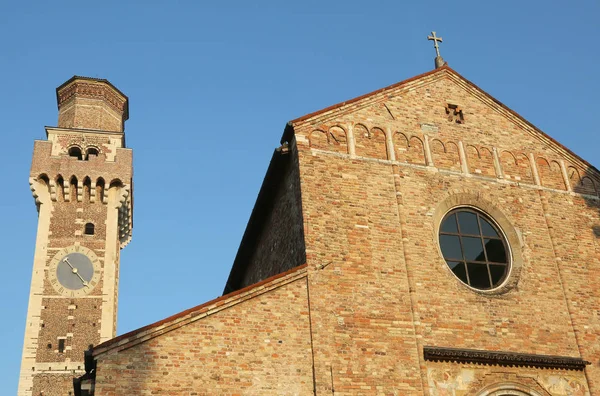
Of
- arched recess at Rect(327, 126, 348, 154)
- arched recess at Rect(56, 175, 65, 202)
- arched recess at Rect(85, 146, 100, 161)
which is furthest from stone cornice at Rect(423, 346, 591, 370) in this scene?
arched recess at Rect(85, 146, 100, 161)

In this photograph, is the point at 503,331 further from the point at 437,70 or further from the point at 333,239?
the point at 437,70

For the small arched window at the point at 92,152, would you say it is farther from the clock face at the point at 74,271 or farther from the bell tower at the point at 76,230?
the clock face at the point at 74,271

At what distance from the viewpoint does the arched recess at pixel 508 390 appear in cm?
1166

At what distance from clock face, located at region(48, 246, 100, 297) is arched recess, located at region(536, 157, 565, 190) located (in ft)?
55.5

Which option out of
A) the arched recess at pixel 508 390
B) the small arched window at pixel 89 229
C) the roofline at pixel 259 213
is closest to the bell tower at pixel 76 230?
the small arched window at pixel 89 229

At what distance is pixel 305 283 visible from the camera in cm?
1167

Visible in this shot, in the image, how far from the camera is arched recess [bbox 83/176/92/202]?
27891 mm

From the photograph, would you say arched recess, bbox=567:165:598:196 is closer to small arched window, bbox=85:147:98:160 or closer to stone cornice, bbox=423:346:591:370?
stone cornice, bbox=423:346:591:370

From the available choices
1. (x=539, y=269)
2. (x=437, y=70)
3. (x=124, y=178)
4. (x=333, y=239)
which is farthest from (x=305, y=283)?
(x=124, y=178)

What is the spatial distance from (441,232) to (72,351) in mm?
15648

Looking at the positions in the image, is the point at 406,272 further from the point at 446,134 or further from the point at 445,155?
the point at 446,134

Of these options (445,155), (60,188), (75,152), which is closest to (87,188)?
(60,188)

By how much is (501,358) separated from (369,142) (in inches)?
193

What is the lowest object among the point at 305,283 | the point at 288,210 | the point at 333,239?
the point at 305,283
